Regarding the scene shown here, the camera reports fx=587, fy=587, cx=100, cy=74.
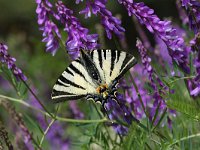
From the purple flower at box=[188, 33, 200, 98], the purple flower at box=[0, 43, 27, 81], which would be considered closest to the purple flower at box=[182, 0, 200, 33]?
the purple flower at box=[188, 33, 200, 98]

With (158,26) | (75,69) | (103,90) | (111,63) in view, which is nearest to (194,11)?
(158,26)

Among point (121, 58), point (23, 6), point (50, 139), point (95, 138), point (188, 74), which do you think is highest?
point (121, 58)

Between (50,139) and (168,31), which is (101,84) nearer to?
(168,31)

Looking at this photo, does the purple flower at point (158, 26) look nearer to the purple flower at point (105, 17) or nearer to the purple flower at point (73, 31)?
the purple flower at point (105, 17)

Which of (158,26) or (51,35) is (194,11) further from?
(51,35)

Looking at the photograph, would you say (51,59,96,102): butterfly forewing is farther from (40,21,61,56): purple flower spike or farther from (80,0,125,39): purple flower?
(80,0,125,39): purple flower

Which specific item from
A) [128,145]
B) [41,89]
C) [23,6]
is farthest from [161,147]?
[23,6]

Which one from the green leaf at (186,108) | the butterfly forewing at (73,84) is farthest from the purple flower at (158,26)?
the butterfly forewing at (73,84)
